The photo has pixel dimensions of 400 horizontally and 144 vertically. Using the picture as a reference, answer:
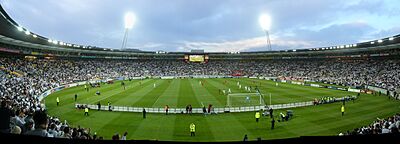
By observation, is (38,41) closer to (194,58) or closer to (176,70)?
(176,70)

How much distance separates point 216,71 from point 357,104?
248 feet

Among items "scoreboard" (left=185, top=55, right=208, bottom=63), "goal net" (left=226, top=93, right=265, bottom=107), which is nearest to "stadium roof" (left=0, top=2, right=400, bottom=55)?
"goal net" (left=226, top=93, right=265, bottom=107)

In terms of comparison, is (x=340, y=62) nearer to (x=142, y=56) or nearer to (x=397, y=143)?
(x=142, y=56)

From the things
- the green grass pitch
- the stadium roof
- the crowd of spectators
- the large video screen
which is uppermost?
the stadium roof

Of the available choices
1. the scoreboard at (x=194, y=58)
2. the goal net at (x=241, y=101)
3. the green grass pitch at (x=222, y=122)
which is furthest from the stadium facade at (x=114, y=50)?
the goal net at (x=241, y=101)

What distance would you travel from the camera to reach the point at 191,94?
4806cm

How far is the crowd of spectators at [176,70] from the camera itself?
4869 centimetres

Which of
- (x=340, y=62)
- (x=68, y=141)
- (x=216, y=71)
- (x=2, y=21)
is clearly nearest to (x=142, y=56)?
(x=216, y=71)

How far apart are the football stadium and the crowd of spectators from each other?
377 millimetres

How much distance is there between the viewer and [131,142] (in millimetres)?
4234

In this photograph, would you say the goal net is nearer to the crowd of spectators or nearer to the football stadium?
the football stadium

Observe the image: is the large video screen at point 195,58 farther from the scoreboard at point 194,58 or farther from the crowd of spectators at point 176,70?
the crowd of spectators at point 176,70

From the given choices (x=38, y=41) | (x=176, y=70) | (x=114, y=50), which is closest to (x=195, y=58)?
(x=176, y=70)

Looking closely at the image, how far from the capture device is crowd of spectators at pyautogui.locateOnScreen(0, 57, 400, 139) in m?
48.7
